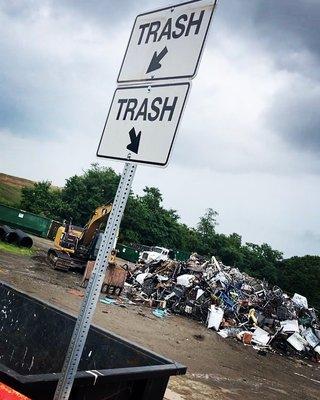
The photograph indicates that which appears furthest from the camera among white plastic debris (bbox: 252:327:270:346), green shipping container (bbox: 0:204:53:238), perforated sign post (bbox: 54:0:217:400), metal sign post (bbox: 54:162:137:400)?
green shipping container (bbox: 0:204:53:238)

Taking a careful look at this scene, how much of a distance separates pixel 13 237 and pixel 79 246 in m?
3.92

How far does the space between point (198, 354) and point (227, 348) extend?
94.6 inches

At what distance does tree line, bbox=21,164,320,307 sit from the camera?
43.7 metres

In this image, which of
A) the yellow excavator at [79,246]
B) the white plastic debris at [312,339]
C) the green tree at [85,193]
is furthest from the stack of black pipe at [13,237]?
the green tree at [85,193]

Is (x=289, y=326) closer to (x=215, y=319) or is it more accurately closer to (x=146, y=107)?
(x=215, y=319)

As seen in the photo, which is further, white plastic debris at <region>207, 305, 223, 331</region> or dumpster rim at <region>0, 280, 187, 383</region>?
white plastic debris at <region>207, 305, 223, 331</region>

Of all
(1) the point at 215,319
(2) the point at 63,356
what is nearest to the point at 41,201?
(1) the point at 215,319

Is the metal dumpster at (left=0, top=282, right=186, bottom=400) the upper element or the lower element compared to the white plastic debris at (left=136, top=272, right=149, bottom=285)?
upper

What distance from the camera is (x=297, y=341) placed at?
14.7m

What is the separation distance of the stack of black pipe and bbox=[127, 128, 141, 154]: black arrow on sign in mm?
18041

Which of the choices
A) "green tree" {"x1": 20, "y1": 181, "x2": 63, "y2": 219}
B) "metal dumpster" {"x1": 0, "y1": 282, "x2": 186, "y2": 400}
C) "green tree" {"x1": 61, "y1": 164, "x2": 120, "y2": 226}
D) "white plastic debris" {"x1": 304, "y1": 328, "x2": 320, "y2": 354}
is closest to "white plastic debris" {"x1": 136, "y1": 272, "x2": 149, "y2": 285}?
"white plastic debris" {"x1": 304, "y1": 328, "x2": 320, "y2": 354}

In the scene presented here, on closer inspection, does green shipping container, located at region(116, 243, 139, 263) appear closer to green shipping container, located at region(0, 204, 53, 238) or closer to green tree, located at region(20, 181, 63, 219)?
green shipping container, located at region(0, 204, 53, 238)

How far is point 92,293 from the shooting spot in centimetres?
208

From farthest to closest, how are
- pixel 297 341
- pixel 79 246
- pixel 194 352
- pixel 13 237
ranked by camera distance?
pixel 13 237 → pixel 79 246 → pixel 297 341 → pixel 194 352
